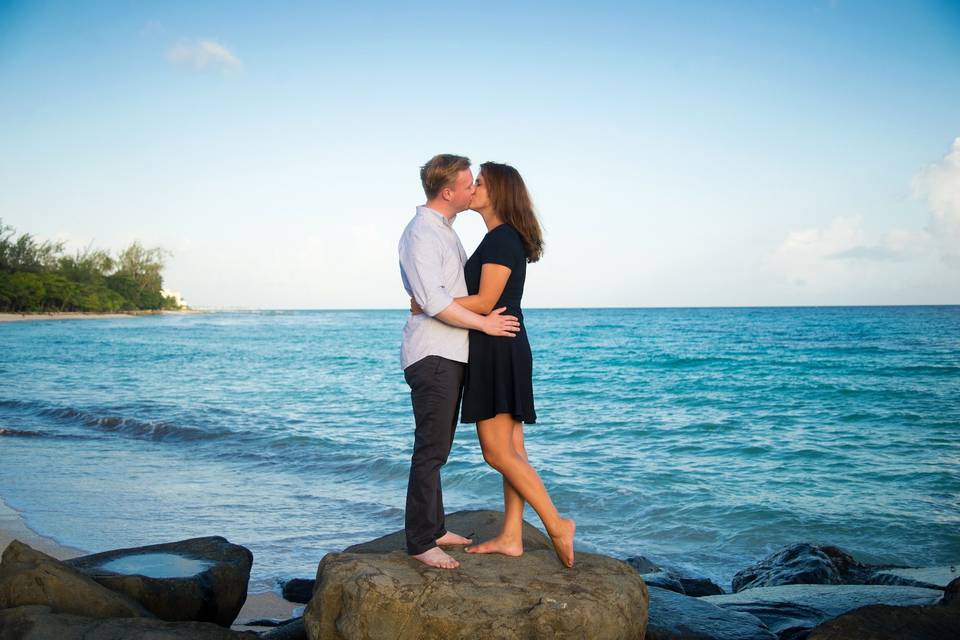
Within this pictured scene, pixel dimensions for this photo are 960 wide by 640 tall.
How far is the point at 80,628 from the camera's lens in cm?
344

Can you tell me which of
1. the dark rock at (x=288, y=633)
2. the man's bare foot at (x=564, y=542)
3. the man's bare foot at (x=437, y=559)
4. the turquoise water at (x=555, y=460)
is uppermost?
the man's bare foot at (x=564, y=542)

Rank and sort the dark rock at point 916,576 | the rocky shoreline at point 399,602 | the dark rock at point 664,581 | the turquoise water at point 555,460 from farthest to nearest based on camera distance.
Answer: the turquoise water at point 555,460, the dark rock at point 916,576, the dark rock at point 664,581, the rocky shoreline at point 399,602

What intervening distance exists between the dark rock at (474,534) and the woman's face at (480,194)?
206 centimetres

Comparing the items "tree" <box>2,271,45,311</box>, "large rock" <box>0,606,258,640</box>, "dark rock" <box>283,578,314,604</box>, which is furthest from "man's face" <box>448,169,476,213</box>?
"tree" <box>2,271,45,311</box>

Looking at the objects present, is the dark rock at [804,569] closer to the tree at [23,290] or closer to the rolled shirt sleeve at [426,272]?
the rolled shirt sleeve at [426,272]

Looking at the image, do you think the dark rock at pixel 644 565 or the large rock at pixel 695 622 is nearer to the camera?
the large rock at pixel 695 622

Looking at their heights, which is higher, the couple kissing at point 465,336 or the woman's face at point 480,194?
the woman's face at point 480,194

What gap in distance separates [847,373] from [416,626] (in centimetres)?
2434

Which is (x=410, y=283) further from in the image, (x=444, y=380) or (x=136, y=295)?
(x=136, y=295)

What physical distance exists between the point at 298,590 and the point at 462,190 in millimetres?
3620

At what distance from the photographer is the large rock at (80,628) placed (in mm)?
3365

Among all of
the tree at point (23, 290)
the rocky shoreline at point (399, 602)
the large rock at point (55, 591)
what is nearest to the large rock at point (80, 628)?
the rocky shoreline at point (399, 602)

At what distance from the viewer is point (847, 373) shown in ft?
80.5

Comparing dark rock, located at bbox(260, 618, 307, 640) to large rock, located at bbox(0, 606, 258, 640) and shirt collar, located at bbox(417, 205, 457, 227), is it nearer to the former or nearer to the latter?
large rock, located at bbox(0, 606, 258, 640)
